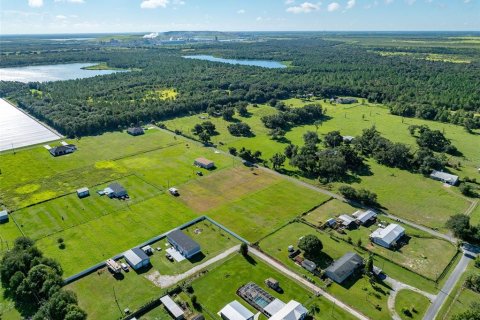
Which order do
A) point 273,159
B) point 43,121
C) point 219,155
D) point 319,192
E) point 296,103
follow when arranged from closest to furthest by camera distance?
point 319,192 < point 273,159 < point 219,155 < point 43,121 < point 296,103

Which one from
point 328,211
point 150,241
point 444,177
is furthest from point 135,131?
point 444,177

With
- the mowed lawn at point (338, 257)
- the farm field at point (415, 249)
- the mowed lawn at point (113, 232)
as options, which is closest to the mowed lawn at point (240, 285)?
the mowed lawn at point (338, 257)

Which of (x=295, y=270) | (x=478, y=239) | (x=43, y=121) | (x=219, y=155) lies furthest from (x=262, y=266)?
(x=43, y=121)

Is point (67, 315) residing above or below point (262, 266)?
above

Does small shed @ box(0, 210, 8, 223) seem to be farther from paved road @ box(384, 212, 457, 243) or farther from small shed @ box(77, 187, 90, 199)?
paved road @ box(384, 212, 457, 243)

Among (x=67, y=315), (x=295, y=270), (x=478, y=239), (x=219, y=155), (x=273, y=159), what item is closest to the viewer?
(x=67, y=315)

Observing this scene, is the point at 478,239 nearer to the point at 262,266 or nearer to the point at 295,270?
the point at 295,270

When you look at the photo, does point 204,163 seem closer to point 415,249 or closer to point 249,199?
point 249,199
